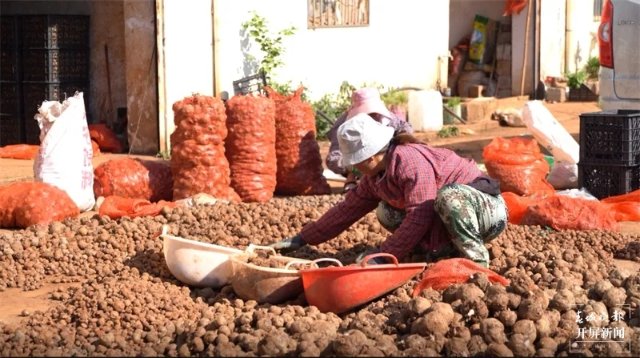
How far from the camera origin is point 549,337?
16.0ft

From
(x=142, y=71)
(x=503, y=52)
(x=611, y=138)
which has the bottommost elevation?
(x=611, y=138)

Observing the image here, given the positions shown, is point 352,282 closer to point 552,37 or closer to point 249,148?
point 249,148

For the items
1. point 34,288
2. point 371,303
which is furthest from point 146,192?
point 371,303

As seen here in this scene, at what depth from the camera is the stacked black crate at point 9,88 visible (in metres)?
13.6

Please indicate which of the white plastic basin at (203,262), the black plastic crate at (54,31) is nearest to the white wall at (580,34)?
the black plastic crate at (54,31)

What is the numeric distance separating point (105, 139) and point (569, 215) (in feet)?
21.1

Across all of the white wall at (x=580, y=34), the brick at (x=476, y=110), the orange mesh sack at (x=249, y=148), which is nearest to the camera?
the orange mesh sack at (x=249, y=148)

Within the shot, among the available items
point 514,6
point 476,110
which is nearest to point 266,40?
point 476,110

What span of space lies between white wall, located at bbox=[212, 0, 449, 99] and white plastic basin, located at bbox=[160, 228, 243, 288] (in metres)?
6.47

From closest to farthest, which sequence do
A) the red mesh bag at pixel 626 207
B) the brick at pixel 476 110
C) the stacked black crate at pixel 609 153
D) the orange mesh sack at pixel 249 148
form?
the red mesh bag at pixel 626 207 → the stacked black crate at pixel 609 153 → the orange mesh sack at pixel 249 148 → the brick at pixel 476 110

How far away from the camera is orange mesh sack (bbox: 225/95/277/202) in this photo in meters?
9.73

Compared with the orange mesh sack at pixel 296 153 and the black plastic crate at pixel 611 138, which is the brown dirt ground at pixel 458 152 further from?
the black plastic crate at pixel 611 138

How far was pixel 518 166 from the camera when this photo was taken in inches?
387

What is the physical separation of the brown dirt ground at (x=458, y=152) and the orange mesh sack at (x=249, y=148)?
1.02 meters
